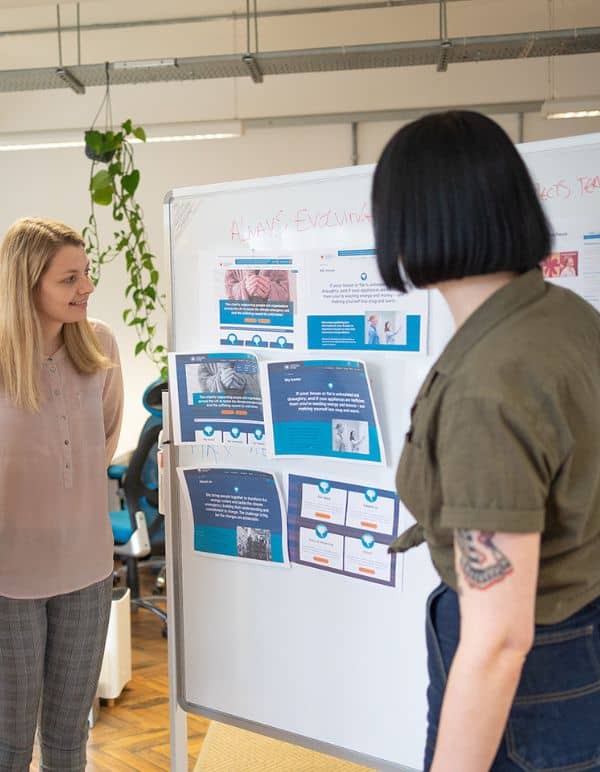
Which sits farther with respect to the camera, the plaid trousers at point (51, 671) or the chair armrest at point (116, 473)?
the chair armrest at point (116, 473)

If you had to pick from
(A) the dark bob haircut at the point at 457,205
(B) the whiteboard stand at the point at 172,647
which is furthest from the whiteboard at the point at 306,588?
(A) the dark bob haircut at the point at 457,205

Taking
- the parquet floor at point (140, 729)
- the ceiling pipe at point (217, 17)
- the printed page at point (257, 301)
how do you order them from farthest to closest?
the ceiling pipe at point (217, 17), the parquet floor at point (140, 729), the printed page at point (257, 301)

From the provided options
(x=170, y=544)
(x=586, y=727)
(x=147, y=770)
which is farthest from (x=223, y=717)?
(x=586, y=727)

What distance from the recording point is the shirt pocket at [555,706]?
105cm

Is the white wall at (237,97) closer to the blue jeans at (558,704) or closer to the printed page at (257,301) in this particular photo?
the printed page at (257,301)

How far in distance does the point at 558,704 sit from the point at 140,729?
7.79 ft

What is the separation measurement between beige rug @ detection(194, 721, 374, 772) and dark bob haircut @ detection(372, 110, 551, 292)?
86.8 inches

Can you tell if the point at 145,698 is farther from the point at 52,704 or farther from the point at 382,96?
the point at 382,96

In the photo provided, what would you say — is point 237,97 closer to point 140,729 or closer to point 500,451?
point 140,729

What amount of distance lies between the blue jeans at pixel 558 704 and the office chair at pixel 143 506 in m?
3.08

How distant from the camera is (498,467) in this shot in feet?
2.96

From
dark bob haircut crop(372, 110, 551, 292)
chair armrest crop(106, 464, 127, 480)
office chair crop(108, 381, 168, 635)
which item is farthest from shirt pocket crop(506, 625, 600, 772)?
chair armrest crop(106, 464, 127, 480)

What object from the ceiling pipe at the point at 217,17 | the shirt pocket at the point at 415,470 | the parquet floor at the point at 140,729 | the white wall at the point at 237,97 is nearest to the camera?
the shirt pocket at the point at 415,470

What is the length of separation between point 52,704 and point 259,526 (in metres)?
0.63
